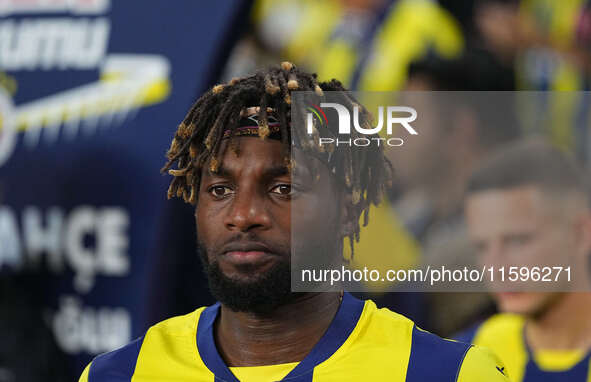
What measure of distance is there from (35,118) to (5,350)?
1288 mm

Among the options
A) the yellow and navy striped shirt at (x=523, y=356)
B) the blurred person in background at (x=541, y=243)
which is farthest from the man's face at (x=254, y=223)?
the yellow and navy striped shirt at (x=523, y=356)

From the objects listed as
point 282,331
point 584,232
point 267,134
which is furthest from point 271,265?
point 584,232

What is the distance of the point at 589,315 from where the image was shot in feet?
12.4

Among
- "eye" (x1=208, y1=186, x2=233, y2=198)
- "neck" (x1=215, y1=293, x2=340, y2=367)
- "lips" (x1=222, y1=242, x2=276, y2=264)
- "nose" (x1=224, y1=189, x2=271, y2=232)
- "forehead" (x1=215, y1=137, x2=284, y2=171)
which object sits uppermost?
"forehead" (x1=215, y1=137, x2=284, y2=171)

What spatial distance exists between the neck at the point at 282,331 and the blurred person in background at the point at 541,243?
1546mm

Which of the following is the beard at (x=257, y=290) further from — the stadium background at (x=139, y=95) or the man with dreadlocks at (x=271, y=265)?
the stadium background at (x=139, y=95)

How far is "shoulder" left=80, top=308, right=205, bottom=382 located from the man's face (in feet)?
0.89

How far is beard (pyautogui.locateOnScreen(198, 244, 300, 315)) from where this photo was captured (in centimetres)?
214

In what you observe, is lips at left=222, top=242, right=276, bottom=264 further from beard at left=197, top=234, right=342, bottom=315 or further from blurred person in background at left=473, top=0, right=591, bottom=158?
blurred person in background at left=473, top=0, right=591, bottom=158

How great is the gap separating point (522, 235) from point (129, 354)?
1.81 metres

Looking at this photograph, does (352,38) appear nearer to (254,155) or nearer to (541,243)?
(541,243)

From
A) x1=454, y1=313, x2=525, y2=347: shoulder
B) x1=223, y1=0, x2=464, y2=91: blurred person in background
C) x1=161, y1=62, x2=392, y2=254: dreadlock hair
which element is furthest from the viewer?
x1=223, y1=0, x2=464, y2=91: blurred person in background

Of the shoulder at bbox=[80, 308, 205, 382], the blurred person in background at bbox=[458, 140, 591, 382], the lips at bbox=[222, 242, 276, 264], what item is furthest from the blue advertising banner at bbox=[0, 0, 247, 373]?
the lips at bbox=[222, 242, 276, 264]

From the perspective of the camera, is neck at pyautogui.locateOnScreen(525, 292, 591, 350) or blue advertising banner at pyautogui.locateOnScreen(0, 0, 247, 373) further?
blue advertising banner at pyautogui.locateOnScreen(0, 0, 247, 373)
